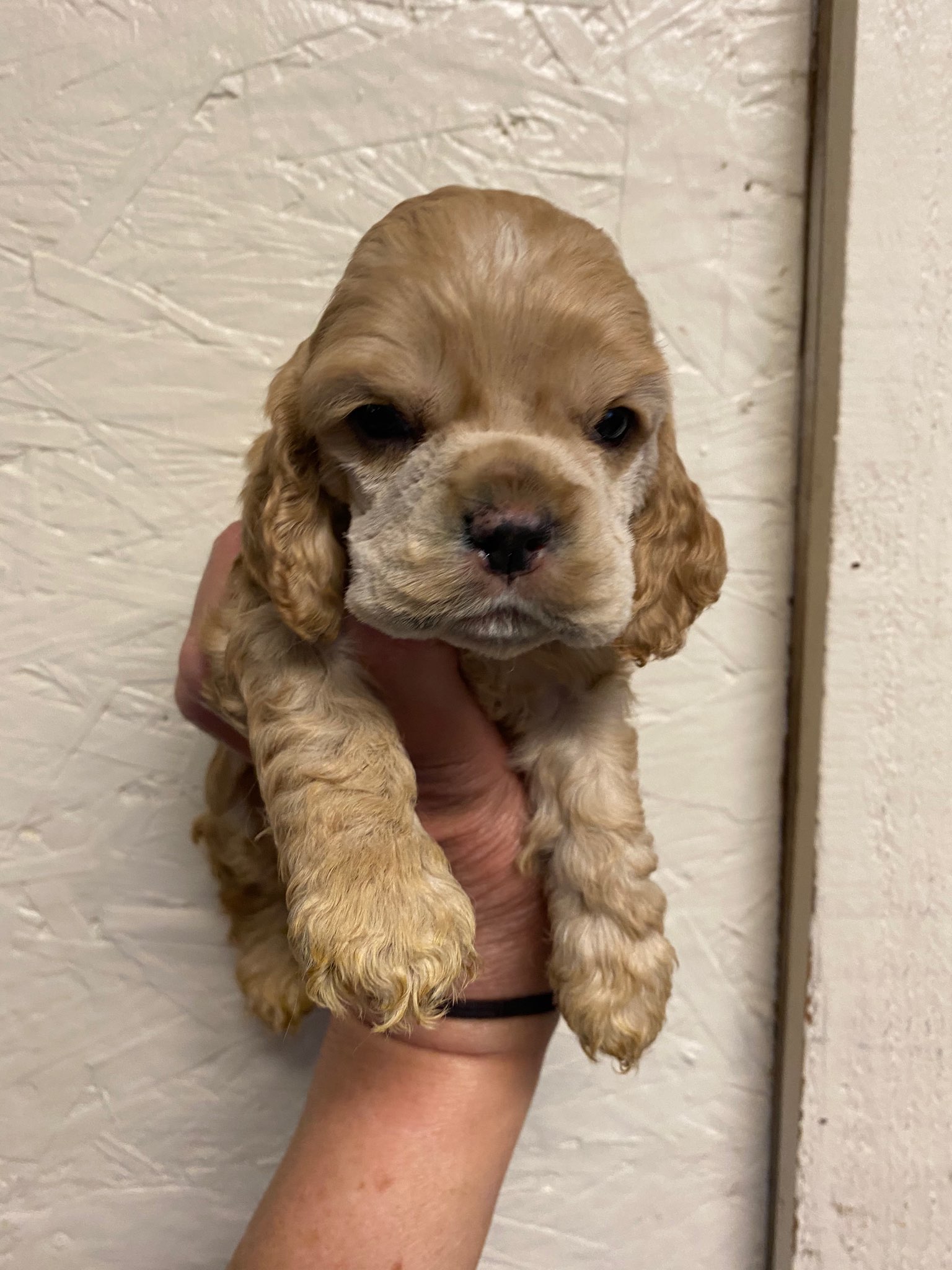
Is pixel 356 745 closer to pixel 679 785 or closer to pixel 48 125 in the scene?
pixel 679 785

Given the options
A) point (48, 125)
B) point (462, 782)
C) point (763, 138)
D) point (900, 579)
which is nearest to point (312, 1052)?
point (462, 782)

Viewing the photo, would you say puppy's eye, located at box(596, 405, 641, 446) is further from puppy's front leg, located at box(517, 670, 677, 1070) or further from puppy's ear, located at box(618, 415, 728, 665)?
puppy's front leg, located at box(517, 670, 677, 1070)

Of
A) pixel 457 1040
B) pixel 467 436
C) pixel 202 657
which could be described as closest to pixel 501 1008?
pixel 457 1040

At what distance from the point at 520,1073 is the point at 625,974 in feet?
1.35

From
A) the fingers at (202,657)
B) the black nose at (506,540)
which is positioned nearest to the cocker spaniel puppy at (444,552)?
the black nose at (506,540)

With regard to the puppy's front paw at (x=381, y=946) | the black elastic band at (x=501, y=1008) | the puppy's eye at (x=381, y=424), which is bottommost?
the black elastic band at (x=501, y=1008)

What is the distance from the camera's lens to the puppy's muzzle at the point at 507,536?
0.92 metres

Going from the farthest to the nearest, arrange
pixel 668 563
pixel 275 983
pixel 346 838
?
pixel 275 983
pixel 668 563
pixel 346 838

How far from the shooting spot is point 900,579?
68.1 inches

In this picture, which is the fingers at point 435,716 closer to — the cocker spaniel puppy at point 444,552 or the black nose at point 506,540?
the cocker spaniel puppy at point 444,552

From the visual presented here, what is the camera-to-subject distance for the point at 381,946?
963 mm

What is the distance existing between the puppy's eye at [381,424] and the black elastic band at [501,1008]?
1004 mm

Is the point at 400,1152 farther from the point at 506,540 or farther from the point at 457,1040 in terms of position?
the point at 506,540

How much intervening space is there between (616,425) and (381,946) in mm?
727
